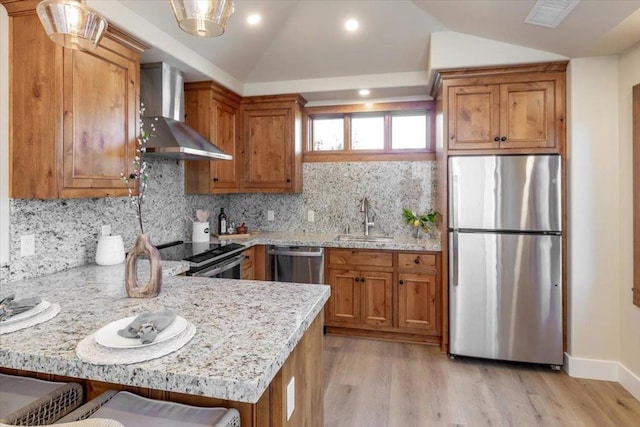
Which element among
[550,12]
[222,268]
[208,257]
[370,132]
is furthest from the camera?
[370,132]

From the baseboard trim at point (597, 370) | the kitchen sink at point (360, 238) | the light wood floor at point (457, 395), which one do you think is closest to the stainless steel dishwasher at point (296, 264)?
the kitchen sink at point (360, 238)

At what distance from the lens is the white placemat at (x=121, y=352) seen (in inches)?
38.9

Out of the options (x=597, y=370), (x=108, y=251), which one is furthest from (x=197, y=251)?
(x=597, y=370)

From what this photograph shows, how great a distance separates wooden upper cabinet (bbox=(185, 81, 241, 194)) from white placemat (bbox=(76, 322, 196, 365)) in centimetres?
252

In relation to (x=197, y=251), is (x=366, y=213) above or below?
above

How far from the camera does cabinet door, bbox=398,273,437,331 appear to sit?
10.8ft

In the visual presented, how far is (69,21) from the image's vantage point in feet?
4.33

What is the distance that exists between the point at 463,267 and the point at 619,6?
1.94 meters

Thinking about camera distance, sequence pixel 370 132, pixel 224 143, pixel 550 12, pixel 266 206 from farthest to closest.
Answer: pixel 266 206 → pixel 370 132 → pixel 224 143 → pixel 550 12

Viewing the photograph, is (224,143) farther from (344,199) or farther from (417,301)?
(417,301)

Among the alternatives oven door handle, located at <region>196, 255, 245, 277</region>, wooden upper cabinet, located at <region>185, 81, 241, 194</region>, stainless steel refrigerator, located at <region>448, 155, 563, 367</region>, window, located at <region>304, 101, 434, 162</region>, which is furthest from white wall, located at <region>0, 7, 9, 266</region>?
stainless steel refrigerator, located at <region>448, 155, 563, 367</region>

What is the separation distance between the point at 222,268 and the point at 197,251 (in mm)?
269

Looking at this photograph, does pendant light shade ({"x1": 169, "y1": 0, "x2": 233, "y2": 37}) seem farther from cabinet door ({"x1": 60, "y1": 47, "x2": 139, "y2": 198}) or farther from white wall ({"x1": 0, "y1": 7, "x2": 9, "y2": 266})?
white wall ({"x1": 0, "y1": 7, "x2": 9, "y2": 266})

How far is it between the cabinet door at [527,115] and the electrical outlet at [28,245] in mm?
3328
